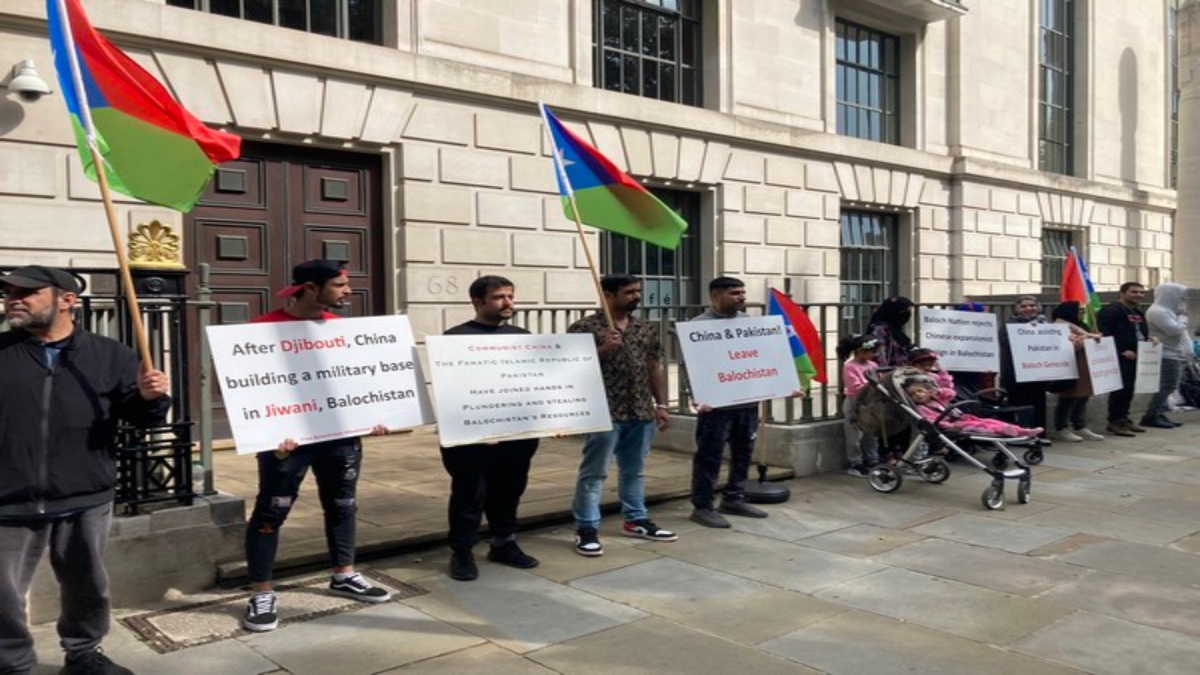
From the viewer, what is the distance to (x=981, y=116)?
66.8ft

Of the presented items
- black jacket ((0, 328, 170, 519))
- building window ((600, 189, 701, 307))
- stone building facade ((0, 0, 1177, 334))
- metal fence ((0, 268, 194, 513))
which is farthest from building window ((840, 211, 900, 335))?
black jacket ((0, 328, 170, 519))

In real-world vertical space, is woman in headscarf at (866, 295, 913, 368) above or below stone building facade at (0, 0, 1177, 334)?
below

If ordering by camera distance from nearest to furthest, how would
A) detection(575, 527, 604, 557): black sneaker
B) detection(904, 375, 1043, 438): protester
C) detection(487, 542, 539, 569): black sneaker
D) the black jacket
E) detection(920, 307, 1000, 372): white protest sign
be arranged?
the black jacket, detection(487, 542, 539, 569): black sneaker, detection(575, 527, 604, 557): black sneaker, detection(904, 375, 1043, 438): protester, detection(920, 307, 1000, 372): white protest sign

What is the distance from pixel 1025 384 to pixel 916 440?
3084 mm

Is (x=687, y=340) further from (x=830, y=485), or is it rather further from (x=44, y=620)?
(x=44, y=620)

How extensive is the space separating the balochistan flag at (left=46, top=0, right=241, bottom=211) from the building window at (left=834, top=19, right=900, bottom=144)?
51.3 feet

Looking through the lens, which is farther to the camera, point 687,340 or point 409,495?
point 409,495

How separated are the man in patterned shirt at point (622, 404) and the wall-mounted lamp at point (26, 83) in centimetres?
633

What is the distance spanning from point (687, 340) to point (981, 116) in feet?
54.3

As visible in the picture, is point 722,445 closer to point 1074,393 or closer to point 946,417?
point 946,417

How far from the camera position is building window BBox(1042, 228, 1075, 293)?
896 inches

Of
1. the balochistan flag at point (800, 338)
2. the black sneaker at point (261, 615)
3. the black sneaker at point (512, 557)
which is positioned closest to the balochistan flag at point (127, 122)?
the black sneaker at point (261, 615)

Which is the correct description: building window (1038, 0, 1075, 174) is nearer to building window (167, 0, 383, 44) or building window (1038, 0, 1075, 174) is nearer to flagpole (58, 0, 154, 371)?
building window (167, 0, 383, 44)

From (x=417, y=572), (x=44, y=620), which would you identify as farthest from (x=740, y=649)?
(x=44, y=620)
